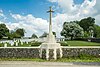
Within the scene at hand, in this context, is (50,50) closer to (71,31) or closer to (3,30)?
(71,31)

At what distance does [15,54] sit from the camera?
18656 mm

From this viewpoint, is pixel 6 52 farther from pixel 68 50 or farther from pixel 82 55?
pixel 82 55

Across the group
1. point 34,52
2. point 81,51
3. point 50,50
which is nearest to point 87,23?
point 81,51

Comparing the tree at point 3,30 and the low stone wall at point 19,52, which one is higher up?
the tree at point 3,30

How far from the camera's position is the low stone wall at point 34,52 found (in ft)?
60.3

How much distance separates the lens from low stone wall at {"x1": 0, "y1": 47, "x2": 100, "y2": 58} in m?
18.4

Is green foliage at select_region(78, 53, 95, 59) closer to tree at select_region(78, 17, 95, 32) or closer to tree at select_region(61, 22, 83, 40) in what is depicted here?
tree at select_region(61, 22, 83, 40)

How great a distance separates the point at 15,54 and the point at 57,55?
158 inches

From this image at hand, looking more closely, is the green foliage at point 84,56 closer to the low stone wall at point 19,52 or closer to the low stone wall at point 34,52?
the low stone wall at point 34,52

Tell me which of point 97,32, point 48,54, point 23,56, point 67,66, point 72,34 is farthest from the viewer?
point 97,32

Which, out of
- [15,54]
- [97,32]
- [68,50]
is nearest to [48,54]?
[68,50]

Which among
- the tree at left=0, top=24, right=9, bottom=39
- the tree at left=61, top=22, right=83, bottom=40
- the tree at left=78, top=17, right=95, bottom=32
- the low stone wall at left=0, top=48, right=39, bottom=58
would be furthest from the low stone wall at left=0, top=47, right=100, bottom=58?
the tree at left=78, top=17, right=95, bottom=32

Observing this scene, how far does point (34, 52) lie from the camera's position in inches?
725

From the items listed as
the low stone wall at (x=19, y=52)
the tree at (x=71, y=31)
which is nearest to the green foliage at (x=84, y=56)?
the low stone wall at (x=19, y=52)
